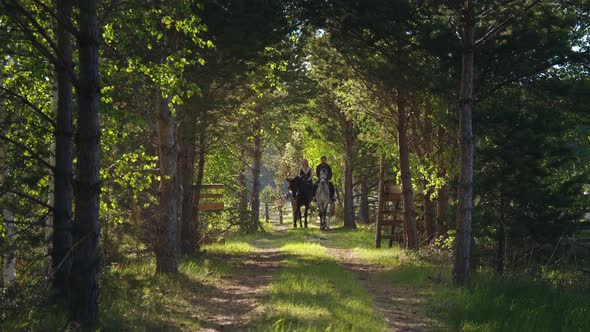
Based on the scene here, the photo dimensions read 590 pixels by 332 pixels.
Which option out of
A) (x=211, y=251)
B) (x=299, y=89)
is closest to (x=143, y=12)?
(x=211, y=251)

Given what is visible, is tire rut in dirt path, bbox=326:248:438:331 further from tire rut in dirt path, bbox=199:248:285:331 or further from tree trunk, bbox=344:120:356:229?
tree trunk, bbox=344:120:356:229

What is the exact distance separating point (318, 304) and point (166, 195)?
14.5ft

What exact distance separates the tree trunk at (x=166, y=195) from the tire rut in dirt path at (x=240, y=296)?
3.83 feet

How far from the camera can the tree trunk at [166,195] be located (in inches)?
433

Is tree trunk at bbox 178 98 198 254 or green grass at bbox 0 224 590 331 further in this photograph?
tree trunk at bbox 178 98 198 254

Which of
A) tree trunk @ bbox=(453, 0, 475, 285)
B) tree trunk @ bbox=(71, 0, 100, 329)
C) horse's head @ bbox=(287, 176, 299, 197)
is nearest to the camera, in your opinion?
tree trunk @ bbox=(71, 0, 100, 329)

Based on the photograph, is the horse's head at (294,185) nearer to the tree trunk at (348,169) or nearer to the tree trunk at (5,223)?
the tree trunk at (348,169)

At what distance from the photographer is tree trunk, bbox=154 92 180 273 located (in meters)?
11.0

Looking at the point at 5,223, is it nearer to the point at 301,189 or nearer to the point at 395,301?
the point at 395,301

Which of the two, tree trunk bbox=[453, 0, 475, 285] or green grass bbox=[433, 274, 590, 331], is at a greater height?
tree trunk bbox=[453, 0, 475, 285]

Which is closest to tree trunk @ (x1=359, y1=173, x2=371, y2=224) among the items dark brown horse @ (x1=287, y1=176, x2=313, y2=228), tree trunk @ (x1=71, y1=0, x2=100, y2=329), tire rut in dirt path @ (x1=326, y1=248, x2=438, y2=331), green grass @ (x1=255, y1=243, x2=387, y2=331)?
dark brown horse @ (x1=287, y1=176, x2=313, y2=228)

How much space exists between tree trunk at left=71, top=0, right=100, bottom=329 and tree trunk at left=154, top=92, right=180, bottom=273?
184 inches

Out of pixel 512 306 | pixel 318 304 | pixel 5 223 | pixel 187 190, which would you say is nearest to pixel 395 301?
pixel 318 304

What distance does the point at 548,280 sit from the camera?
9.01 metres
